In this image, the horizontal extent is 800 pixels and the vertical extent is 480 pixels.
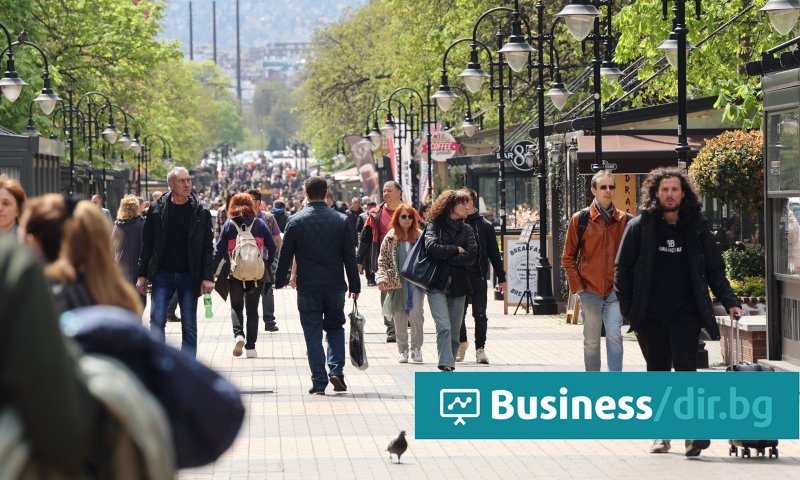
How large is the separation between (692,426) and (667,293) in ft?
2.88

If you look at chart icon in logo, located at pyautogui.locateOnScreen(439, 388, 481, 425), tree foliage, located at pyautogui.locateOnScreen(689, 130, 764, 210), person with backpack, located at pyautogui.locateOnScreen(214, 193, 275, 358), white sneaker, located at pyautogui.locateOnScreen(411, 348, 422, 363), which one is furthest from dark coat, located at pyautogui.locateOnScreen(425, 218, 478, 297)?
chart icon in logo, located at pyautogui.locateOnScreen(439, 388, 481, 425)

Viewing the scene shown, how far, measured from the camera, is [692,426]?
923 cm

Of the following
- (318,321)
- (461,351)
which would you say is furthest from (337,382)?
(461,351)

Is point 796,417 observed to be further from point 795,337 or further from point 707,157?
point 707,157

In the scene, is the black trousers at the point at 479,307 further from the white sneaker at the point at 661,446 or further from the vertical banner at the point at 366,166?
the vertical banner at the point at 366,166

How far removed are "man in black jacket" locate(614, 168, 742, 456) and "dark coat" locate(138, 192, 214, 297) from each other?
446 cm

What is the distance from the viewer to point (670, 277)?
9.80 metres

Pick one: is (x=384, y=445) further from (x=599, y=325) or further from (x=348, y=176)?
(x=348, y=176)

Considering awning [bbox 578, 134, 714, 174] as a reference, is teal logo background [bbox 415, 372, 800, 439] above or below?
below

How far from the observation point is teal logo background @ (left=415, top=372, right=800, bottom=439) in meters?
8.95

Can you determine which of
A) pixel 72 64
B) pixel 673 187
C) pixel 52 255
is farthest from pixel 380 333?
pixel 72 64

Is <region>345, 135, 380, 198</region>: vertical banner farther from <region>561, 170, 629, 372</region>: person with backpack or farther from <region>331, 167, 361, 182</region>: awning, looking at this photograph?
<region>561, 170, 629, 372</region>: person with backpack

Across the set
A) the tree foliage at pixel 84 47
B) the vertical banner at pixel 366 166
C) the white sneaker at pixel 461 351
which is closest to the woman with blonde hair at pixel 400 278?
the white sneaker at pixel 461 351

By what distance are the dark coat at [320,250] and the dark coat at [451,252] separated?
1.25 metres
